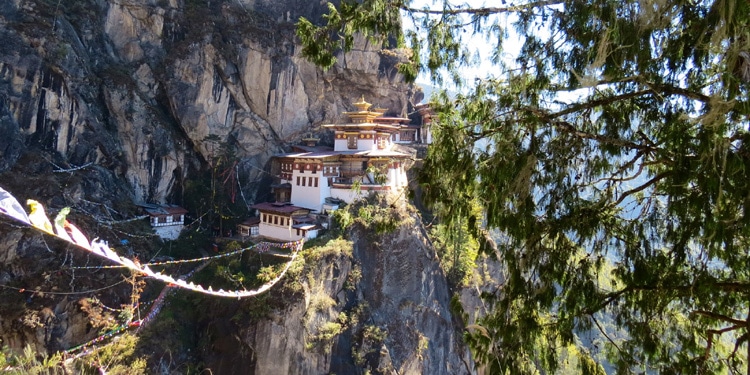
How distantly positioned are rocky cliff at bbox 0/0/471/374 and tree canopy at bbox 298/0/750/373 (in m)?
10.1

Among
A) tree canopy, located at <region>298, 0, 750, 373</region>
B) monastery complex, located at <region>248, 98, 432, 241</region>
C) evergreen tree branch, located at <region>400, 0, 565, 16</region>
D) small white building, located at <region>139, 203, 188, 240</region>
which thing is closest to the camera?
tree canopy, located at <region>298, 0, 750, 373</region>

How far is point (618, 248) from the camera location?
398 cm

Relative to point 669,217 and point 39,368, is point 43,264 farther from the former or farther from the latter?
point 669,217

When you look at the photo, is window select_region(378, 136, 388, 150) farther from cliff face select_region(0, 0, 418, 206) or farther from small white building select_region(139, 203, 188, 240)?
small white building select_region(139, 203, 188, 240)

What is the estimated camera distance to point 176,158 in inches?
754

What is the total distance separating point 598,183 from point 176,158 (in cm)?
1806

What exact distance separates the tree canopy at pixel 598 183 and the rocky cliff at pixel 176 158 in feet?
33.2

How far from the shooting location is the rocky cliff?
13.2 meters

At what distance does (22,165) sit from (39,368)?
12705mm

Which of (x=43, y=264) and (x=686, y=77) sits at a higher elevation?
(x=686, y=77)

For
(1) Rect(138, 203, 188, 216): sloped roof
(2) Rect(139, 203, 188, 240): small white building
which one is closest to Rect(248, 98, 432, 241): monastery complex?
(2) Rect(139, 203, 188, 240): small white building

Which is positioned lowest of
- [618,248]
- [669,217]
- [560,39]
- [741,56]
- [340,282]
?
[340,282]

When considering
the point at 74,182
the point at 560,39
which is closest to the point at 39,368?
the point at 560,39

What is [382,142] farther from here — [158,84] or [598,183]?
[598,183]
